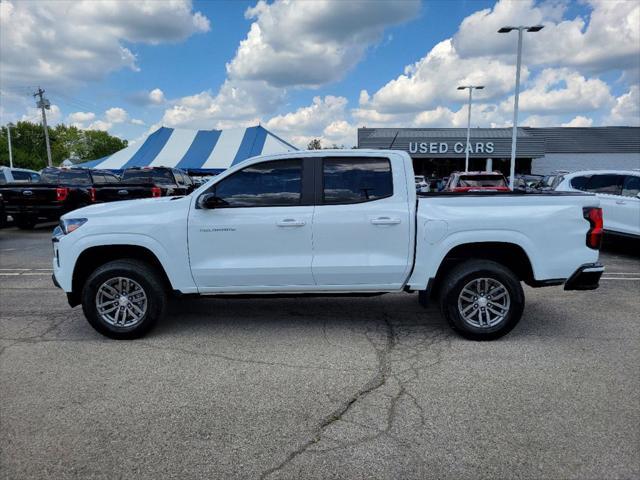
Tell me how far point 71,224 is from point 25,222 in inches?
447

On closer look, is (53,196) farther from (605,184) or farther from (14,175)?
(605,184)

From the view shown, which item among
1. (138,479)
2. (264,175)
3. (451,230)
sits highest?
(264,175)

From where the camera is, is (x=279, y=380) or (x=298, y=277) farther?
(x=298, y=277)

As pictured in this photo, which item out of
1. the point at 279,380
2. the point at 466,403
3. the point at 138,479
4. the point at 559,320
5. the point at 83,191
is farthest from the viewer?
the point at 83,191

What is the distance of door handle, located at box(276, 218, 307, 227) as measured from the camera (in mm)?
4703

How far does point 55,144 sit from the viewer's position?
10206cm

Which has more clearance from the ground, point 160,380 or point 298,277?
point 298,277

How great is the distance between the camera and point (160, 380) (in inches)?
155

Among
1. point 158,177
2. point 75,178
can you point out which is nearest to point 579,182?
point 158,177

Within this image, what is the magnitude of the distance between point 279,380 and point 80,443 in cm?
148

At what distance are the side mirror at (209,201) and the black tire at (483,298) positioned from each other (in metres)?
2.36

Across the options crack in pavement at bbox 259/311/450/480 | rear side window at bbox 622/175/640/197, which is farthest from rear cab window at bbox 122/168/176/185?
rear side window at bbox 622/175/640/197

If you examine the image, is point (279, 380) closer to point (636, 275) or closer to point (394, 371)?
point (394, 371)

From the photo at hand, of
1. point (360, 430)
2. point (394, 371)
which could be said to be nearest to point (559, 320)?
point (394, 371)
